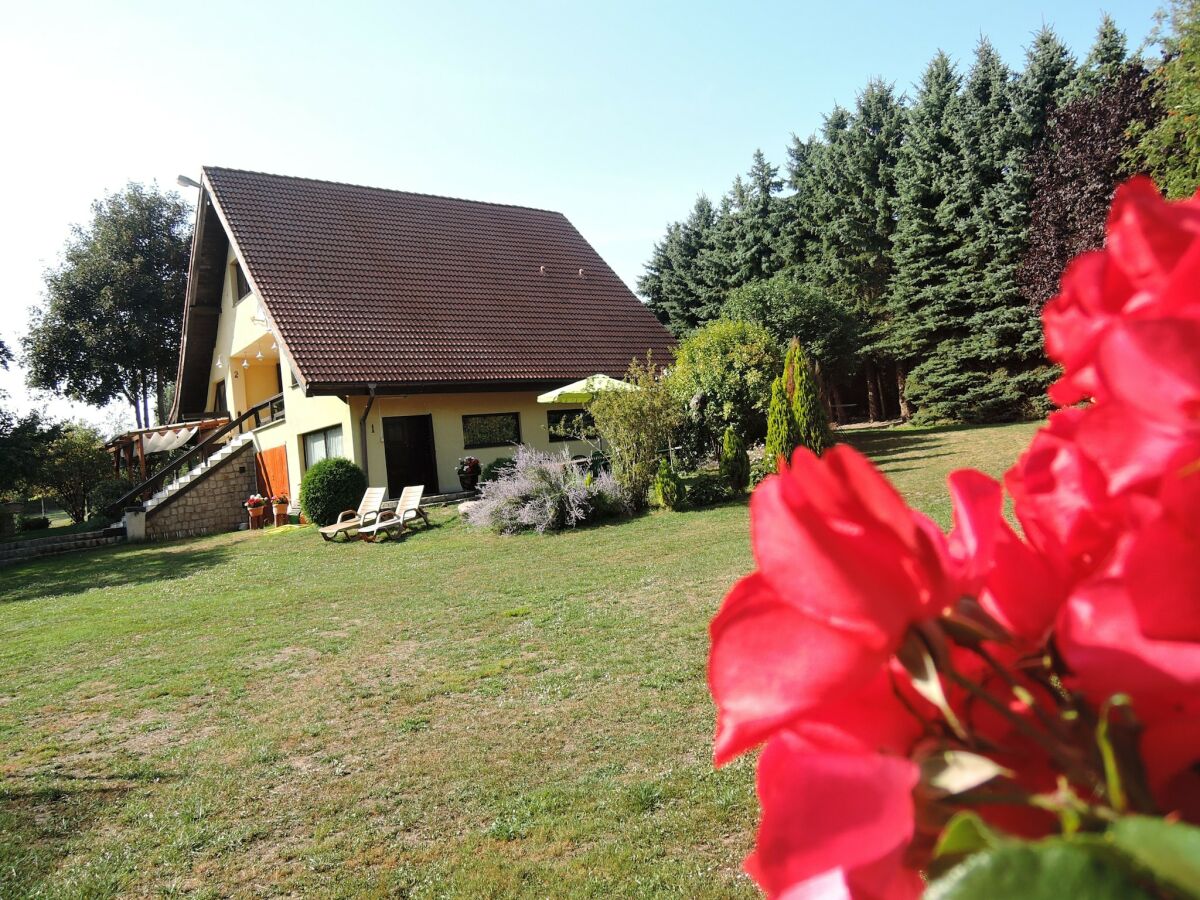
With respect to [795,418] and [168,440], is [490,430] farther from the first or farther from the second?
[168,440]

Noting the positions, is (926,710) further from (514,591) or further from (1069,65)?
(1069,65)

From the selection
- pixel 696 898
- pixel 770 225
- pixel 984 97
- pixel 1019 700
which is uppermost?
pixel 984 97

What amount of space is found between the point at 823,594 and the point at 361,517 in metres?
15.2

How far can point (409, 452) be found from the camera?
59.5 feet

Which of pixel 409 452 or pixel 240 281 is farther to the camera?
pixel 240 281

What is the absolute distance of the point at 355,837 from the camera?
11.9ft

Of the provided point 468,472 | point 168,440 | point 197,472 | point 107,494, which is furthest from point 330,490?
point 107,494

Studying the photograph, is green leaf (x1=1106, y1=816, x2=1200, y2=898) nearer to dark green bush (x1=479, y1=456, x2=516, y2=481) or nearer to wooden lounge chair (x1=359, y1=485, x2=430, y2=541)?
wooden lounge chair (x1=359, y1=485, x2=430, y2=541)

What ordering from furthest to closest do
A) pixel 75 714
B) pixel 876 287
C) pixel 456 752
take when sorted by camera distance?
1. pixel 876 287
2. pixel 75 714
3. pixel 456 752

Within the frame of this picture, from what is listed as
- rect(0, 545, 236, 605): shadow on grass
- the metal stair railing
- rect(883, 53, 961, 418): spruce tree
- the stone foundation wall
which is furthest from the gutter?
rect(883, 53, 961, 418): spruce tree

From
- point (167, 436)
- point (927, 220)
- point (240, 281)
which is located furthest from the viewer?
point (927, 220)

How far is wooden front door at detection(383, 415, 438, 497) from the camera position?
17.8 m

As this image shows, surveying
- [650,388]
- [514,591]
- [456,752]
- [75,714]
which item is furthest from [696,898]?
[650,388]

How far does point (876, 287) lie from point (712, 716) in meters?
28.6
